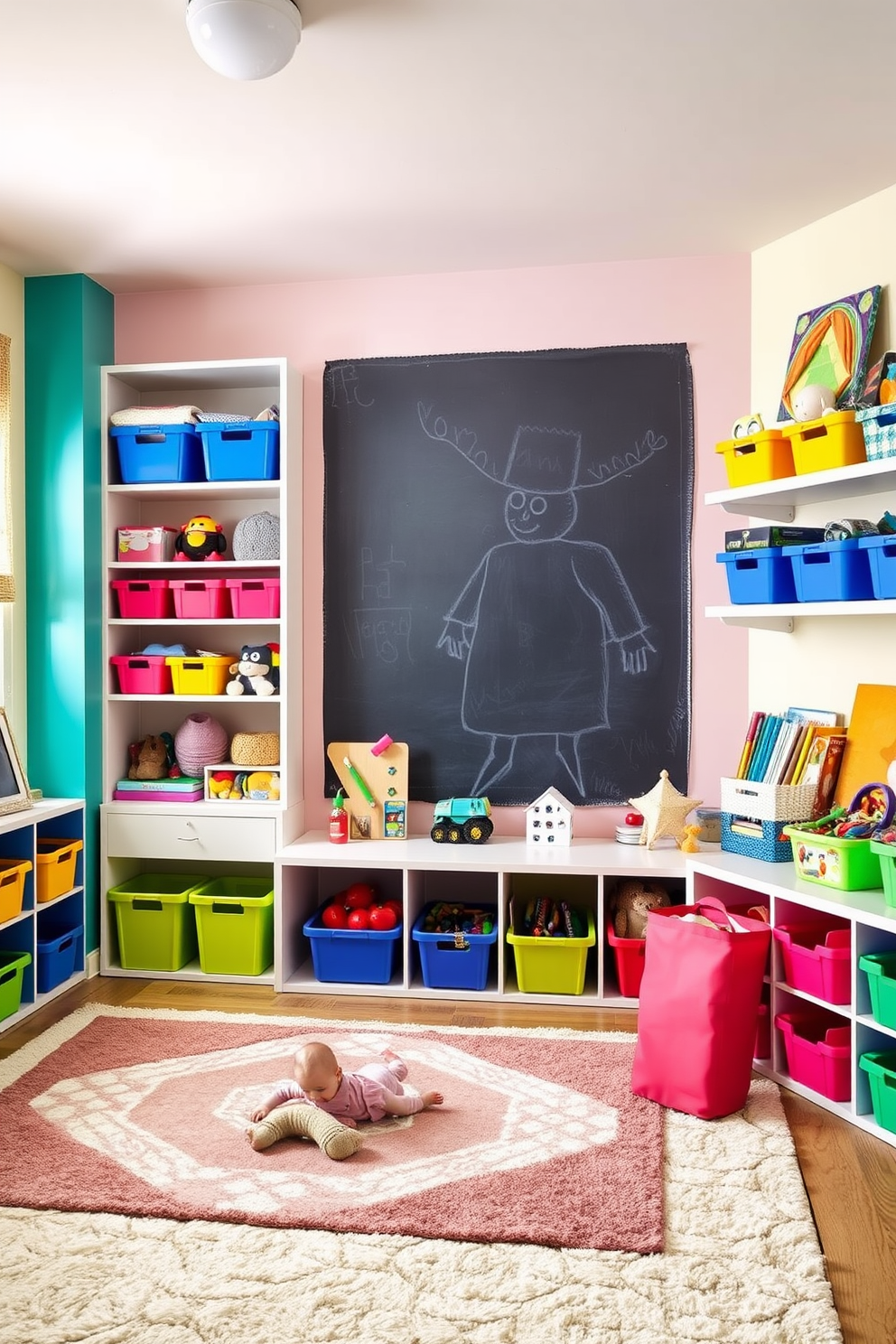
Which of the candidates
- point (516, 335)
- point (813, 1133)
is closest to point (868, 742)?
point (813, 1133)

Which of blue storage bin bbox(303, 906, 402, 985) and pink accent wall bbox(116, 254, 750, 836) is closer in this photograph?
blue storage bin bbox(303, 906, 402, 985)

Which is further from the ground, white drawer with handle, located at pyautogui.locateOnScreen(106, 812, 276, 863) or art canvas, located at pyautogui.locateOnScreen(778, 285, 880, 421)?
art canvas, located at pyautogui.locateOnScreen(778, 285, 880, 421)

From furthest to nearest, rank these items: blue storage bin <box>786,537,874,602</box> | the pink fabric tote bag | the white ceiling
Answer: blue storage bin <box>786,537,874,602</box> → the pink fabric tote bag → the white ceiling

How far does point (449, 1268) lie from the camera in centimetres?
195

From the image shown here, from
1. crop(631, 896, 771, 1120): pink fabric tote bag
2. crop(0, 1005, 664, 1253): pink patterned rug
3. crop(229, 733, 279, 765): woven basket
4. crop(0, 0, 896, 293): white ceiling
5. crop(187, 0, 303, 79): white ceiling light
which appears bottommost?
crop(0, 1005, 664, 1253): pink patterned rug

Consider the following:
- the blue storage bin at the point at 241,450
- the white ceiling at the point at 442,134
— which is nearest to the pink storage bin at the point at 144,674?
the blue storage bin at the point at 241,450

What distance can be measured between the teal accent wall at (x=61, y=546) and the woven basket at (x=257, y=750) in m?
0.52

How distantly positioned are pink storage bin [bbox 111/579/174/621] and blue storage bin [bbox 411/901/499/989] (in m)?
A: 1.51

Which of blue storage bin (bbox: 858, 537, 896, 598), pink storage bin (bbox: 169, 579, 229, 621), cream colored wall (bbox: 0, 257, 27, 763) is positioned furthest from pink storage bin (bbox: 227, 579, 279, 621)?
blue storage bin (bbox: 858, 537, 896, 598)

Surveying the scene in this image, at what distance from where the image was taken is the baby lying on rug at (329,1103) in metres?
2.41

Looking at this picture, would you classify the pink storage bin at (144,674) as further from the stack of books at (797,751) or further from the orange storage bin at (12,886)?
the stack of books at (797,751)

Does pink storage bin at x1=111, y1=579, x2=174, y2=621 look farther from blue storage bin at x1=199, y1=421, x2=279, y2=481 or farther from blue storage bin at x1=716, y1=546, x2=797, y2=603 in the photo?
blue storage bin at x1=716, y1=546, x2=797, y2=603

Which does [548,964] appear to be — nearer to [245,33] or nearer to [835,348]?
[835,348]

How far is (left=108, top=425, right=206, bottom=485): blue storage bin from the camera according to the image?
12.3 ft
